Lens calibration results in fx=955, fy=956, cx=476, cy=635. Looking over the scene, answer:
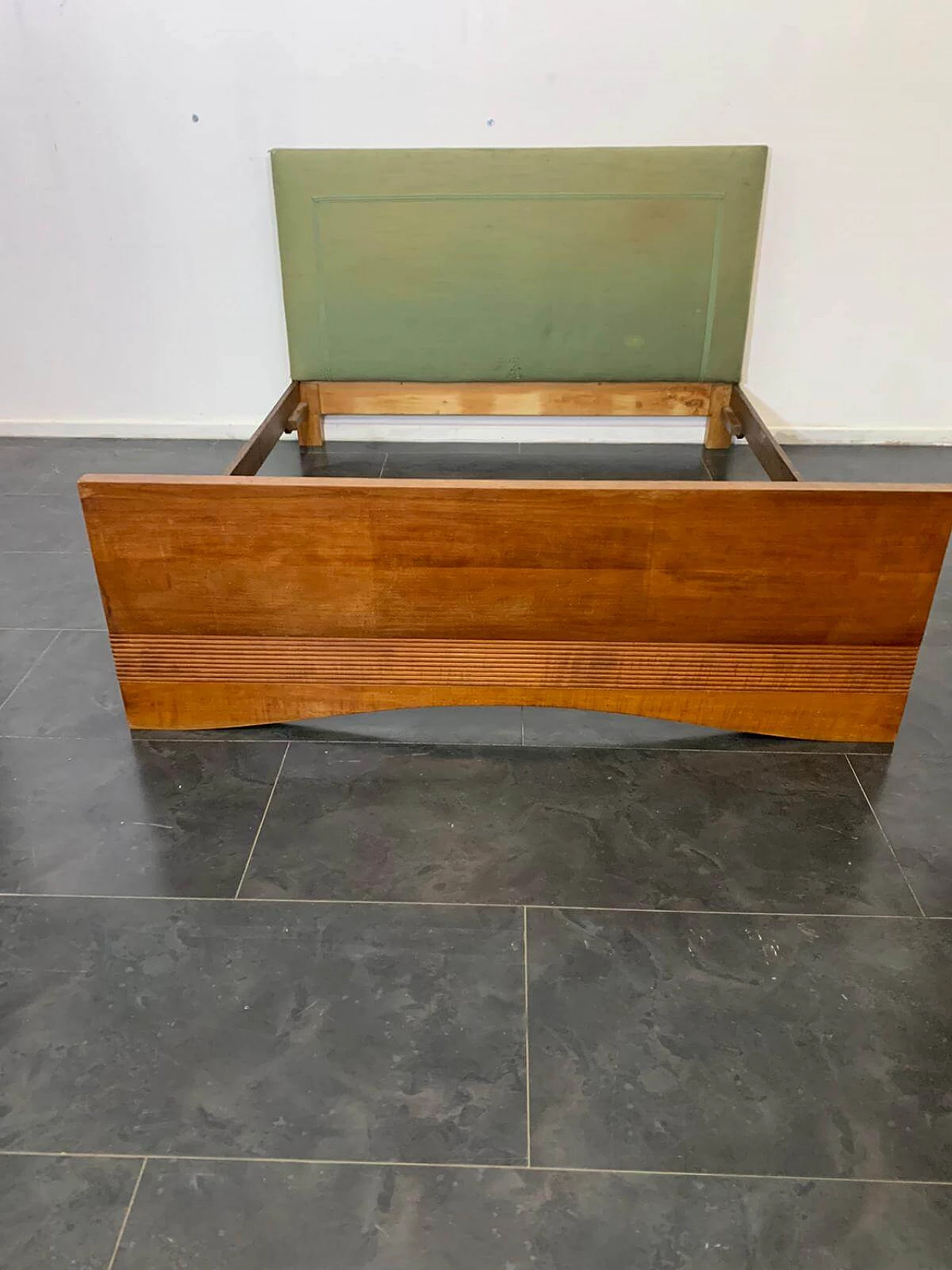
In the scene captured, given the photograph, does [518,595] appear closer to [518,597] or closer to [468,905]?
[518,597]

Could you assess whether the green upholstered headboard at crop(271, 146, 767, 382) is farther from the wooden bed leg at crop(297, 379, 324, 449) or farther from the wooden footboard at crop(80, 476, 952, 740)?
the wooden footboard at crop(80, 476, 952, 740)

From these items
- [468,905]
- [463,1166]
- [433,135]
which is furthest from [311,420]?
[463,1166]

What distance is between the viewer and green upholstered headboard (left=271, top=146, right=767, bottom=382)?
9.48 feet

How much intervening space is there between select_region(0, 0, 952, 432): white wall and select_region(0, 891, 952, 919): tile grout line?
85.6 inches

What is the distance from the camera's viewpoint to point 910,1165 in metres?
1.19

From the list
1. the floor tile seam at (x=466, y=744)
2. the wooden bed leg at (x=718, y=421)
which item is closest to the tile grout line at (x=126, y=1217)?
the floor tile seam at (x=466, y=744)

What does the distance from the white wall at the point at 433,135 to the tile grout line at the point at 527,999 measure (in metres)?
2.34

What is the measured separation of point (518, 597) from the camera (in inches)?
72.7

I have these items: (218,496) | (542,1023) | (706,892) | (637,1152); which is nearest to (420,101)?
(218,496)

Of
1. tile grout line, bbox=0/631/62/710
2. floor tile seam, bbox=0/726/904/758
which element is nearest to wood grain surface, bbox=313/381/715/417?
tile grout line, bbox=0/631/62/710

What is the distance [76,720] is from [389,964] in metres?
0.96

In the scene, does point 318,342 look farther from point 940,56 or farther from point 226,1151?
point 226,1151

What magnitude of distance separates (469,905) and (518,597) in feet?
1.96

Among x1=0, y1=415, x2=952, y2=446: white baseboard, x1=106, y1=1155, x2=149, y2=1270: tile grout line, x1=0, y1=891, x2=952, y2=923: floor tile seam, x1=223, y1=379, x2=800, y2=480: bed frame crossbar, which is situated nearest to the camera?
x1=106, y1=1155, x2=149, y2=1270: tile grout line
